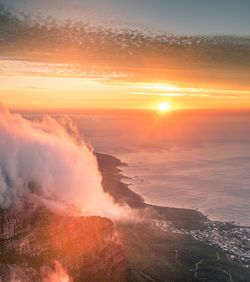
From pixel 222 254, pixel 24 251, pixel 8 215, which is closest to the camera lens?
pixel 24 251

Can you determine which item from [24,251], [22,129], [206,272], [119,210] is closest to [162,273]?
[206,272]

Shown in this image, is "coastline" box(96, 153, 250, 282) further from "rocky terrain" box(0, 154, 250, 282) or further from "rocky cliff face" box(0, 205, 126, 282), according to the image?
"rocky cliff face" box(0, 205, 126, 282)

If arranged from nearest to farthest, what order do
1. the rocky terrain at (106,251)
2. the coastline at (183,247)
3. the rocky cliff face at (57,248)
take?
the rocky cliff face at (57,248), the rocky terrain at (106,251), the coastline at (183,247)

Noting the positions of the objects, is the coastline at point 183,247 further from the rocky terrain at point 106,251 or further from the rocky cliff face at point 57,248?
the rocky cliff face at point 57,248

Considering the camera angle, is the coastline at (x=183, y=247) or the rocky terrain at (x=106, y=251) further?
the coastline at (x=183, y=247)

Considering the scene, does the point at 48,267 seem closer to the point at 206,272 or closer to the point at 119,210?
the point at 206,272

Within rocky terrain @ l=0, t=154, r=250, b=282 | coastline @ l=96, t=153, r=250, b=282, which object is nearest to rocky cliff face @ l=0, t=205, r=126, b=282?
rocky terrain @ l=0, t=154, r=250, b=282

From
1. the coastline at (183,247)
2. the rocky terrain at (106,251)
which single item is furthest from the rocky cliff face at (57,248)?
the coastline at (183,247)

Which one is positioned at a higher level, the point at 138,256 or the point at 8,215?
the point at 8,215

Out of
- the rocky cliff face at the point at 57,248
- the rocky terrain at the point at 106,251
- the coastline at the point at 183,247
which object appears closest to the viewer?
the rocky cliff face at the point at 57,248
